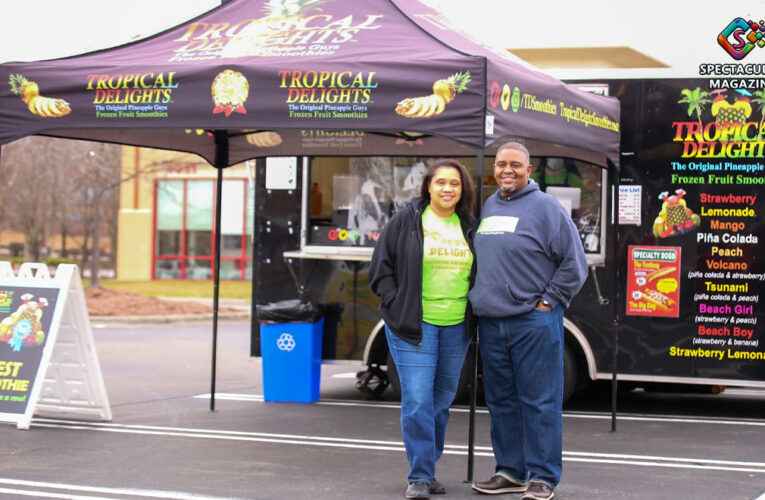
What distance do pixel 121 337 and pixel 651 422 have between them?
412 inches

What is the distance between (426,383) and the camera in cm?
545

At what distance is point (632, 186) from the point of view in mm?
8508

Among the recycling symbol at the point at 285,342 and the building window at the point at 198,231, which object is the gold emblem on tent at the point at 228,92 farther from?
the building window at the point at 198,231

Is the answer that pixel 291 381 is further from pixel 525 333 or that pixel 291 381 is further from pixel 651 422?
pixel 525 333

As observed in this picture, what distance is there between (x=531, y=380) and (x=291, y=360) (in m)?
3.93

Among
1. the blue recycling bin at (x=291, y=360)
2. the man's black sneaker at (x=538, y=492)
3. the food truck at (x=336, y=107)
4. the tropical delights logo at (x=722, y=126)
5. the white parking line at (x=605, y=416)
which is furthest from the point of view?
the blue recycling bin at (x=291, y=360)

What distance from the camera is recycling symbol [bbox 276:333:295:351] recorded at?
8.92 metres

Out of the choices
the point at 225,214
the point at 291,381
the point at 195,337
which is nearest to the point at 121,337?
the point at 195,337

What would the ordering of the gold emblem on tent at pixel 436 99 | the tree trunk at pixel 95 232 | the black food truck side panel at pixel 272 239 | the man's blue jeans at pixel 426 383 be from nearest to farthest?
the man's blue jeans at pixel 426 383 → the gold emblem on tent at pixel 436 99 → the black food truck side panel at pixel 272 239 → the tree trunk at pixel 95 232

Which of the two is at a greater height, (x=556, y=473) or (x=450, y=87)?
(x=450, y=87)

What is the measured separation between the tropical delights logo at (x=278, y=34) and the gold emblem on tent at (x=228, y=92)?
0.30 metres

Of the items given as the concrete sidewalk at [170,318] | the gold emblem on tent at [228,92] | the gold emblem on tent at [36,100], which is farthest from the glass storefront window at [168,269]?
the gold emblem on tent at [228,92]

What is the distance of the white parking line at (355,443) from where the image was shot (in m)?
6.54

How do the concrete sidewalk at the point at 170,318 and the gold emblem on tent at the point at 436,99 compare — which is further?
the concrete sidewalk at the point at 170,318
